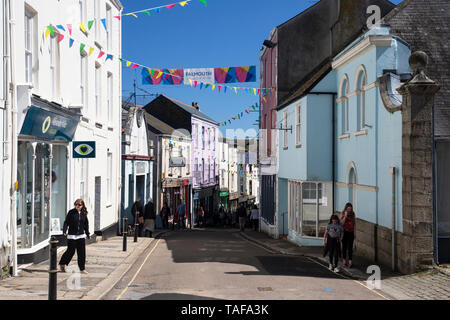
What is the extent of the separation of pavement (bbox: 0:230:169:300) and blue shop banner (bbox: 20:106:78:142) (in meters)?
3.13

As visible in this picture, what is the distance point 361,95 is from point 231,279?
7939mm

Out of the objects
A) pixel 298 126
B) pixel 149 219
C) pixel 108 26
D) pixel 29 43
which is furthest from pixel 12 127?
pixel 149 219

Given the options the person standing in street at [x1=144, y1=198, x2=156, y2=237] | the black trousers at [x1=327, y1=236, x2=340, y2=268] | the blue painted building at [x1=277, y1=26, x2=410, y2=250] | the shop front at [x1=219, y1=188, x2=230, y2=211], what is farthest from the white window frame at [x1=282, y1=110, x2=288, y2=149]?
the shop front at [x1=219, y1=188, x2=230, y2=211]

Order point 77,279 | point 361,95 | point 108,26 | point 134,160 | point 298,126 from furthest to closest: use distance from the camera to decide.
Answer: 1. point 134,160
2. point 108,26
3. point 298,126
4. point 361,95
5. point 77,279

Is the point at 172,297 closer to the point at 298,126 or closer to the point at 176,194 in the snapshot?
the point at 298,126

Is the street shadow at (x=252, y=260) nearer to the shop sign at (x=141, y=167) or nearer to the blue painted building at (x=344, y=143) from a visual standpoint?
the blue painted building at (x=344, y=143)

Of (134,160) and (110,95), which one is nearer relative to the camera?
(110,95)

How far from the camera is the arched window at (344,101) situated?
19047 millimetres

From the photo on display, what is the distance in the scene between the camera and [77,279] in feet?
39.5

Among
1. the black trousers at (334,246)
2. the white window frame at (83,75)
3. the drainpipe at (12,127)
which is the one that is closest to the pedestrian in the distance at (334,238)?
the black trousers at (334,246)

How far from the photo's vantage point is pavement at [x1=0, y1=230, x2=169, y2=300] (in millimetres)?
9969

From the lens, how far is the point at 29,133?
490 inches

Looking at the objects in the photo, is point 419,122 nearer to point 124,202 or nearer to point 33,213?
point 33,213
